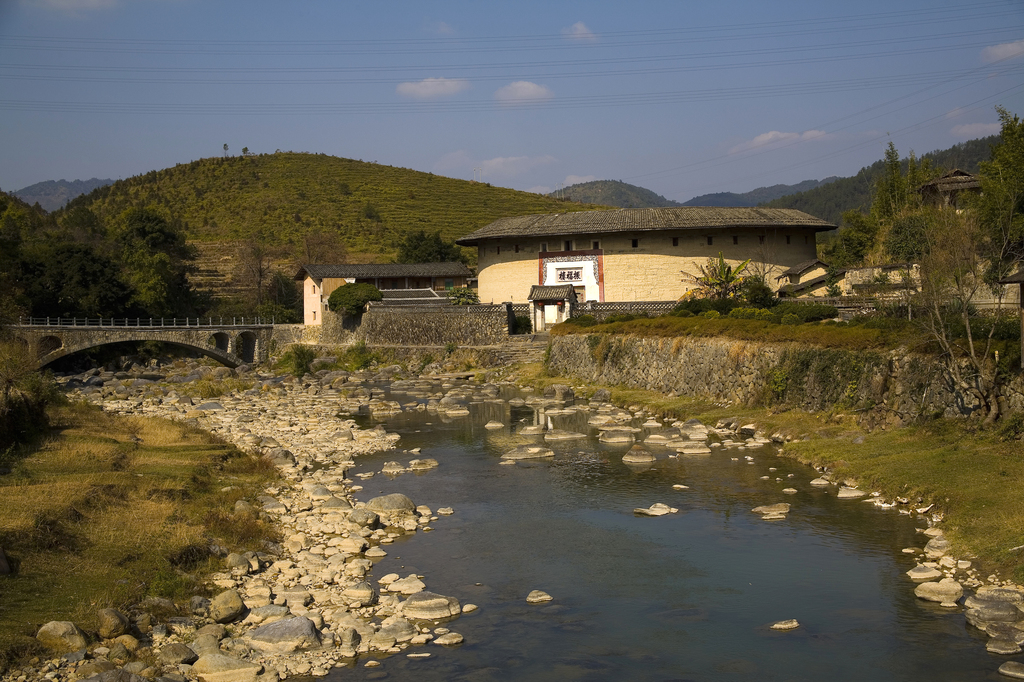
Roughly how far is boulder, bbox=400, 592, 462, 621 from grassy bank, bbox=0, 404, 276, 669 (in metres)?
3.33

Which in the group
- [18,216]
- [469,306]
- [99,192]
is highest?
[99,192]

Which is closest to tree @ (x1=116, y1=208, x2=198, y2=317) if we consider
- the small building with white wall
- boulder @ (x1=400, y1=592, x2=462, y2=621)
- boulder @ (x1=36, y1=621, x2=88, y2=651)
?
the small building with white wall

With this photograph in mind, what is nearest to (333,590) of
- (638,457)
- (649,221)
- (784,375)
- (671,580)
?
(671,580)

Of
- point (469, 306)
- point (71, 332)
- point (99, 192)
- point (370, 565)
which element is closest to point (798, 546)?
point (370, 565)

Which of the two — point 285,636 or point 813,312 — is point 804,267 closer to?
point 813,312

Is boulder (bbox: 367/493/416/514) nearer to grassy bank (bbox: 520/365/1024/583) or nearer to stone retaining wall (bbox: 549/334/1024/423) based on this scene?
grassy bank (bbox: 520/365/1024/583)

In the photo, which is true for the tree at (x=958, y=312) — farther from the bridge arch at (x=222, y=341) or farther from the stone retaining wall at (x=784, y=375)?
the bridge arch at (x=222, y=341)

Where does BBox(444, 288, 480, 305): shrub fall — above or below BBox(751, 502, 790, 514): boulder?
above

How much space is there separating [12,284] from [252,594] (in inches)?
2043

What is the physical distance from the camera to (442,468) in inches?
887

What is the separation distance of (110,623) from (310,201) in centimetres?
10521

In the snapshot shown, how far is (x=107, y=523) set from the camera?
1447 cm

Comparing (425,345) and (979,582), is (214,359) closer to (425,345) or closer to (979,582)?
(425,345)

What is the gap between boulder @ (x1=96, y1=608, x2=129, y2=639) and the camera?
35.4 ft
